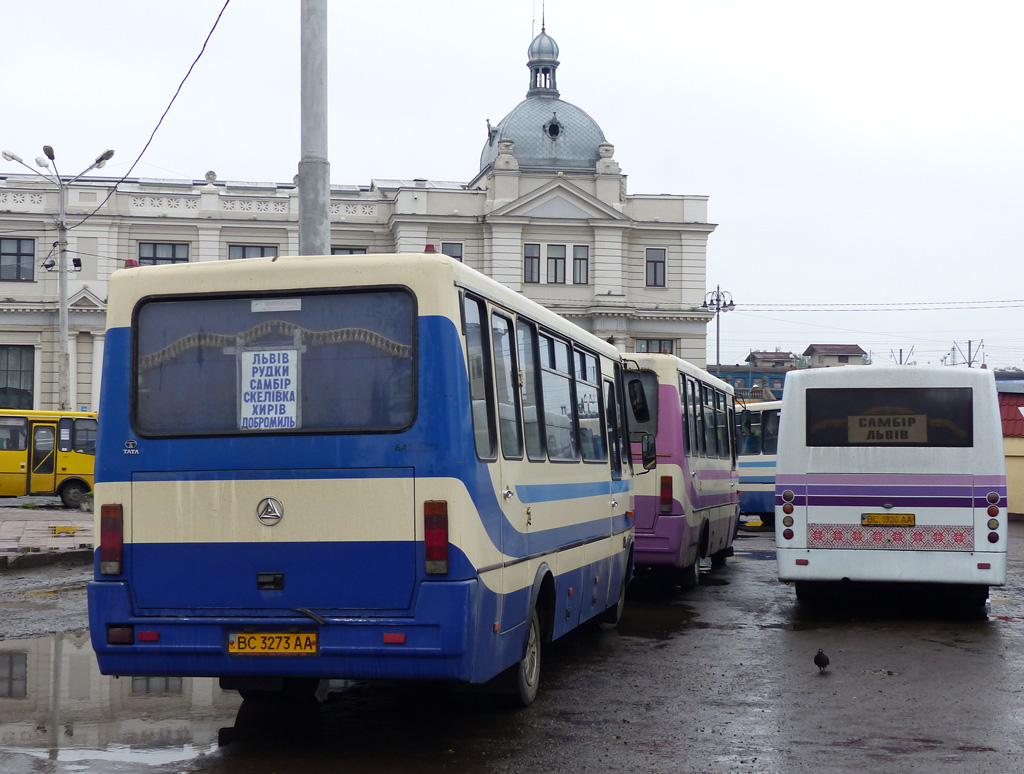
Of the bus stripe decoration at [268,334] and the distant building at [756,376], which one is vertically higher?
the distant building at [756,376]

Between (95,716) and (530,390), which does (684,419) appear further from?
(95,716)

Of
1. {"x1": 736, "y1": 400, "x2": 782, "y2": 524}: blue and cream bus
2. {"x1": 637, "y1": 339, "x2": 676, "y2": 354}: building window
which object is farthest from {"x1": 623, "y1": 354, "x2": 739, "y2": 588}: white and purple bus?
{"x1": 637, "y1": 339, "x2": 676, "y2": 354}: building window

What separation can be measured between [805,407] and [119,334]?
26.7 feet

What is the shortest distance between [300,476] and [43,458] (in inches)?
1102

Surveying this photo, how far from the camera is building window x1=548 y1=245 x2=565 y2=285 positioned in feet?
177

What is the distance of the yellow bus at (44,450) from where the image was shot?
32.2 meters

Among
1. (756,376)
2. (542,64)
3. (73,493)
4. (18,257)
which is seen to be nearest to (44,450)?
(73,493)

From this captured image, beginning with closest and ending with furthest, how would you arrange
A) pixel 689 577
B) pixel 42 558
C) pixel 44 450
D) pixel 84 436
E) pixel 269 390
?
pixel 269 390, pixel 689 577, pixel 42 558, pixel 44 450, pixel 84 436

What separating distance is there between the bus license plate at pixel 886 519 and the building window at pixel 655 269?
141 feet

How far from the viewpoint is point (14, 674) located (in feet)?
30.9

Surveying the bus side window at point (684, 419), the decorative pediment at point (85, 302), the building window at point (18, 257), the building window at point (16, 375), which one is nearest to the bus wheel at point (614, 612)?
the bus side window at point (684, 419)

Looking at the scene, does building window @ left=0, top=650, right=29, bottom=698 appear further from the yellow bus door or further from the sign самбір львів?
the yellow bus door

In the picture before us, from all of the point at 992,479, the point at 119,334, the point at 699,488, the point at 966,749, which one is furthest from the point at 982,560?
the point at 119,334

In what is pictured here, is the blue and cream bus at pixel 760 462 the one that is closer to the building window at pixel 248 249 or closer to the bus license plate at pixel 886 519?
the bus license plate at pixel 886 519
